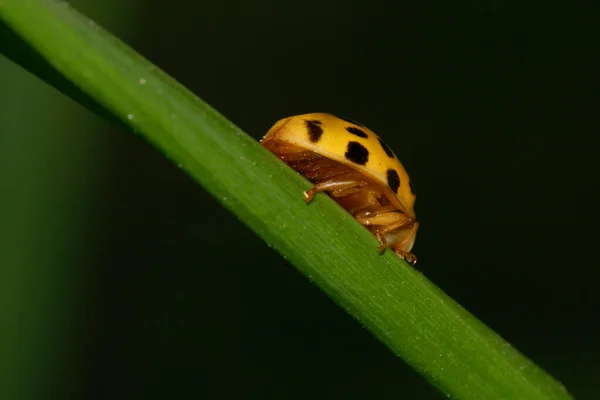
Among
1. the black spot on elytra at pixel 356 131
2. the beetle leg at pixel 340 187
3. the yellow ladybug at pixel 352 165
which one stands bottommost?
the beetle leg at pixel 340 187

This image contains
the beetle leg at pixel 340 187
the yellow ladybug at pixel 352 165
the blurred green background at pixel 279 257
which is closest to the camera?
the beetle leg at pixel 340 187

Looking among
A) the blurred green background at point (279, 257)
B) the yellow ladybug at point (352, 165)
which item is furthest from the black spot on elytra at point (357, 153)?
the blurred green background at point (279, 257)

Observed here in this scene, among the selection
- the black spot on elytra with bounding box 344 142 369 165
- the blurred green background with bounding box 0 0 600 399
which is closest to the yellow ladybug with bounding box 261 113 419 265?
the black spot on elytra with bounding box 344 142 369 165

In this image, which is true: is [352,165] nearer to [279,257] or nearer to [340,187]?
[340,187]

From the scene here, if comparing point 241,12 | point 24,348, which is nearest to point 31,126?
point 24,348

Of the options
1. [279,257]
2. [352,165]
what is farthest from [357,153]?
[279,257]

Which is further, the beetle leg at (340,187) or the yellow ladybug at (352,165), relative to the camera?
the yellow ladybug at (352,165)

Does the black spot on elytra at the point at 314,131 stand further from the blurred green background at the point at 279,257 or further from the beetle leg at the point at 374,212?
the blurred green background at the point at 279,257
